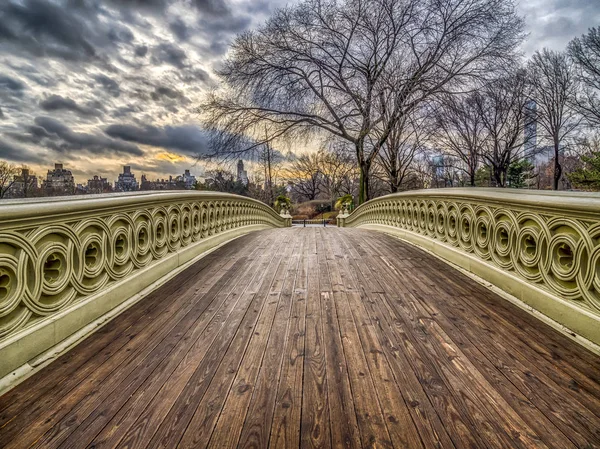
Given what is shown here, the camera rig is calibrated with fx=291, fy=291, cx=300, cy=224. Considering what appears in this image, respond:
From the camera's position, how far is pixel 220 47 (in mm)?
12102

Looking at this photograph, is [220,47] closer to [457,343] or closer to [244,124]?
[244,124]

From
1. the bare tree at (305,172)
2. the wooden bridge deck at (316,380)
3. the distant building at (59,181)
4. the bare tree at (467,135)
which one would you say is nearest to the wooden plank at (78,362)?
the wooden bridge deck at (316,380)

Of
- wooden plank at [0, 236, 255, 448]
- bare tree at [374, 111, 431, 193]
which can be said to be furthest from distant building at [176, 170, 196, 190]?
bare tree at [374, 111, 431, 193]

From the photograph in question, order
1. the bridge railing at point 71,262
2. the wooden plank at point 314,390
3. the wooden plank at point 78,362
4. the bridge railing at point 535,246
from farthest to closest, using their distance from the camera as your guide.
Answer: the bridge railing at point 535,246 → the bridge railing at point 71,262 → the wooden plank at point 78,362 → the wooden plank at point 314,390

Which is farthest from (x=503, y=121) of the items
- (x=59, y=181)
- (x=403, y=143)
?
(x=59, y=181)

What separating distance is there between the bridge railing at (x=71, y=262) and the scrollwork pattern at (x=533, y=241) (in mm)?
3795

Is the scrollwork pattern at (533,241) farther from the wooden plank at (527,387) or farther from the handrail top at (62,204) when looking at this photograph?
the handrail top at (62,204)

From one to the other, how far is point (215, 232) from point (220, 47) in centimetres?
982

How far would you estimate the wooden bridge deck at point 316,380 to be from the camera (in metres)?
1.36

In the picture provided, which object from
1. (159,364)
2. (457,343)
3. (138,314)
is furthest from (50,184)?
(457,343)

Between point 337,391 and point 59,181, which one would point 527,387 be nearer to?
point 337,391

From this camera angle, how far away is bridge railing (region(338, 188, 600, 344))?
2096mm

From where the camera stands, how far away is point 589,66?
14.7 metres

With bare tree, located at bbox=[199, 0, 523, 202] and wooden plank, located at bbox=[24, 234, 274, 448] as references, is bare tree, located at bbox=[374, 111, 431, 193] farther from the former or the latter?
wooden plank, located at bbox=[24, 234, 274, 448]
